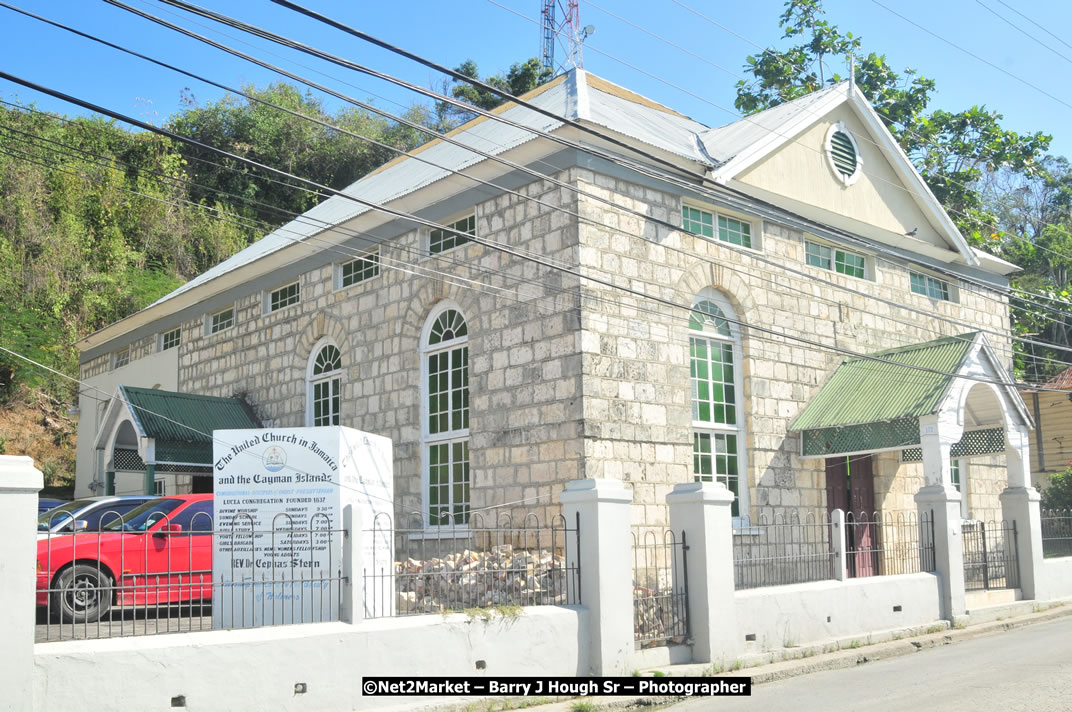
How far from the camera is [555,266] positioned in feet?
46.8

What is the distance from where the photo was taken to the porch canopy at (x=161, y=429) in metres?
19.6

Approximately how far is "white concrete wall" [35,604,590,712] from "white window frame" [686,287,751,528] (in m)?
6.77

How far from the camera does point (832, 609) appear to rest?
13.1 metres

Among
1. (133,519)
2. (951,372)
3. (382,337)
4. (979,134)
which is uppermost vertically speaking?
(979,134)

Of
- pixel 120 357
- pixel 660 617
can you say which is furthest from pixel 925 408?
pixel 120 357

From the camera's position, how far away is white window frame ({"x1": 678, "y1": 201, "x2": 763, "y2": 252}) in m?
16.8

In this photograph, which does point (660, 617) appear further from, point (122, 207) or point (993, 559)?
point (122, 207)

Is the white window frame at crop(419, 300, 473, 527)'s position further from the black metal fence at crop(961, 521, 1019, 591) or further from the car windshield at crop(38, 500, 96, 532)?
the black metal fence at crop(961, 521, 1019, 591)

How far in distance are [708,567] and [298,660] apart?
4.72 m

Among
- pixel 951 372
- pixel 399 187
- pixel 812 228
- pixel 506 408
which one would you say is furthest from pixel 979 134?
pixel 506 408

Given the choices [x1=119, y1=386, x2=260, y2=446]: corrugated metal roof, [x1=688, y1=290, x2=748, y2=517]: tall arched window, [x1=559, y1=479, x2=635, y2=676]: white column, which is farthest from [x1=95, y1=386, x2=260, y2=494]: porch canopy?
[x1=559, y1=479, x2=635, y2=676]: white column

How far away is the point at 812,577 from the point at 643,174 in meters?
6.41

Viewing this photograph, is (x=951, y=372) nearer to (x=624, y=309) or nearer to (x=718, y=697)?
(x=624, y=309)

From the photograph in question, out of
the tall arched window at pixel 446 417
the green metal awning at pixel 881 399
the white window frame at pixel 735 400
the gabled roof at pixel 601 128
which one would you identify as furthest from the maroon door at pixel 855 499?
the tall arched window at pixel 446 417
